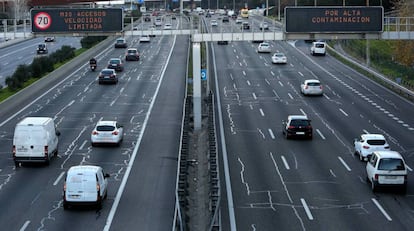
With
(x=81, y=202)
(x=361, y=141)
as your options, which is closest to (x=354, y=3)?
(x=361, y=141)

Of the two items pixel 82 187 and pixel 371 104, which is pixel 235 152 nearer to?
pixel 82 187

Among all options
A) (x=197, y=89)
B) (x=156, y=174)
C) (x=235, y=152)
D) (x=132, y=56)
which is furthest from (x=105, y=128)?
(x=132, y=56)

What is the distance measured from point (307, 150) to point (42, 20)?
16.7 meters

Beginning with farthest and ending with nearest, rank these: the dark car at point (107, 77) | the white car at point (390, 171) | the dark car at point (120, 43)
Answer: the dark car at point (120, 43), the dark car at point (107, 77), the white car at point (390, 171)

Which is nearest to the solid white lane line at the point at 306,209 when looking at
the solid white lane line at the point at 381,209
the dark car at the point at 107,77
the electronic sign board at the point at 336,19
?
the solid white lane line at the point at 381,209

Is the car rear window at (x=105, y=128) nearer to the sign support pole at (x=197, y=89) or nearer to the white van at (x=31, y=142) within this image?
the white van at (x=31, y=142)

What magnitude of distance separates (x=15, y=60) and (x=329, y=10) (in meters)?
54.7

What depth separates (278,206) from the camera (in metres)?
29.4

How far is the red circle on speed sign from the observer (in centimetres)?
4441

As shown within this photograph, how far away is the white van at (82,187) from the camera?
27.8 metres

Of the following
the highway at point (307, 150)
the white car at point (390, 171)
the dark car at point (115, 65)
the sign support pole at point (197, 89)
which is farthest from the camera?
the dark car at point (115, 65)

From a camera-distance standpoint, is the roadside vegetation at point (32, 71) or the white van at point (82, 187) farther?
the roadside vegetation at point (32, 71)

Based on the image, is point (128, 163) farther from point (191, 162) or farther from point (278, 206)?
point (278, 206)

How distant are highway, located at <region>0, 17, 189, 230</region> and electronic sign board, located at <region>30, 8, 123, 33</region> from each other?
5.84m
